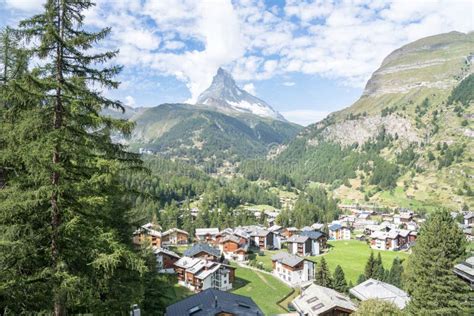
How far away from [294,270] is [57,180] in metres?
78.1

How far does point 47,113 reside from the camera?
1427cm

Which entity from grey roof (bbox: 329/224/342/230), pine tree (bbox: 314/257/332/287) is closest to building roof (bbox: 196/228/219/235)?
grey roof (bbox: 329/224/342/230)

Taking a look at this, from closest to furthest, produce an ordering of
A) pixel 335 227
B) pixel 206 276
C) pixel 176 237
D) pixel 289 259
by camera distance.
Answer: pixel 206 276 < pixel 289 259 < pixel 176 237 < pixel 335 227

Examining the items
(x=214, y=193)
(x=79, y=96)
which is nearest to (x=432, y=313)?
(x=79, y=96)

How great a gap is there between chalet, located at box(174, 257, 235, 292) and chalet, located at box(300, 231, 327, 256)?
47.5 m

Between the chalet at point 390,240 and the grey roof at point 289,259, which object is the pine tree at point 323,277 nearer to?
the grey roof at point 289,259

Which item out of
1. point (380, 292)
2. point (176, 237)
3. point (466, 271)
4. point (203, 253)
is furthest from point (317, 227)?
point (466, 271)

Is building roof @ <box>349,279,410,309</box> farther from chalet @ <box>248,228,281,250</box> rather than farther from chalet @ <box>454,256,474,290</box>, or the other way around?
chalet @ <box>248,228,281,250</box>

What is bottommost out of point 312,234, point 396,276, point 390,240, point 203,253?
point 390,240

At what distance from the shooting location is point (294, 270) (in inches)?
3371

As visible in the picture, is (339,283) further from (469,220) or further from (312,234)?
(469,220)

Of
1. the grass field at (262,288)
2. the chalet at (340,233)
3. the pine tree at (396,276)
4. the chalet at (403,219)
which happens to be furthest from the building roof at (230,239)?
the chalet at (403,219)

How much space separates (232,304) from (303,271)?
1868 inches

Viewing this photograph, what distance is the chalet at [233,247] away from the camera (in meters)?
106
